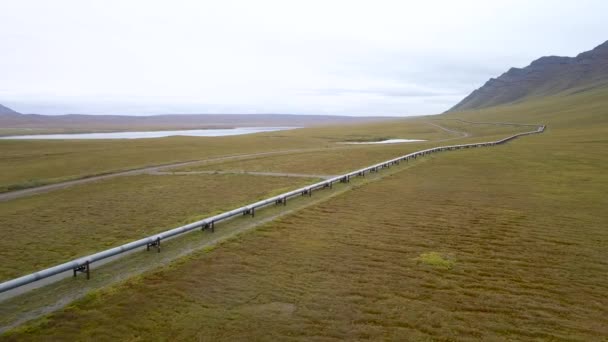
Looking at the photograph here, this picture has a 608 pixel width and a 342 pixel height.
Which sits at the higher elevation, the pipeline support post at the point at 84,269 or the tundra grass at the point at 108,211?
the pipeline support post at the point at 84,269

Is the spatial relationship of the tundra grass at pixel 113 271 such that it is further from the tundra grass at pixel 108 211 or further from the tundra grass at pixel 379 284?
the tundra grass at pixel 108 211

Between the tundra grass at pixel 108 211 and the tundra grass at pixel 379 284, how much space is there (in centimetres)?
477

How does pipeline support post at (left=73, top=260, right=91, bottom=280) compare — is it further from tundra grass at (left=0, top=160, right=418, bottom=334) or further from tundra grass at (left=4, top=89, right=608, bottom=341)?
tundra grass at (left=4, top=89, right=608, bottom=341)

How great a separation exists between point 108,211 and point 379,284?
15066mm

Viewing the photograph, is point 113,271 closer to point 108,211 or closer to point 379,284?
point 379,284

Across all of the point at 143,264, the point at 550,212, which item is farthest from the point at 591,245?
the point at 143,264

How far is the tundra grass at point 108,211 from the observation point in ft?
44.3

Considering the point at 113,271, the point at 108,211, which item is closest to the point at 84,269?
the point at 113,271

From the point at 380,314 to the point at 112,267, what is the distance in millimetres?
7406

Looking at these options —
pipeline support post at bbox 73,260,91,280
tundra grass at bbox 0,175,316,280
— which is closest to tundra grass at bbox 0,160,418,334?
pipeline support post at bbox 73,260,91,280

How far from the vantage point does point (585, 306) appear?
8.58m

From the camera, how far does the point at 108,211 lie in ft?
64.5

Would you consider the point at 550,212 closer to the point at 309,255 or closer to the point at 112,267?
the point at 309,255

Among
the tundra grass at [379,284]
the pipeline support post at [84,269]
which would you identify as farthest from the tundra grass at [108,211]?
the tundra grass at [379,284]
